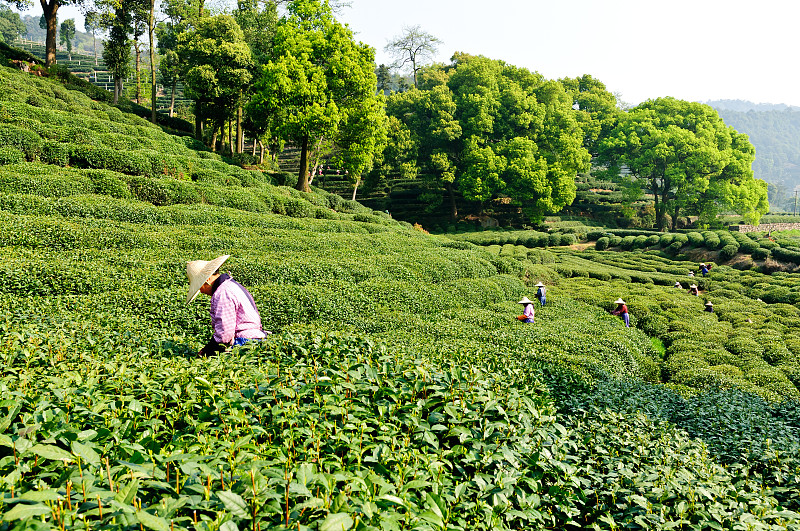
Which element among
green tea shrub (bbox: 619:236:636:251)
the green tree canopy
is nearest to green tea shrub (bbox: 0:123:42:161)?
the green tree canopy

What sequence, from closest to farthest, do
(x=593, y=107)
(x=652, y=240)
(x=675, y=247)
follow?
(x=675, y=247)
(x=652, y=240)
(x=593, y=107)

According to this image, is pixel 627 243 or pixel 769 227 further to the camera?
pixel 769 227

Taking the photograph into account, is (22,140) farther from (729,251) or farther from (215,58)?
(729,251)

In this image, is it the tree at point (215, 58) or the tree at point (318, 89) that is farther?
the tree at point (215, 58)

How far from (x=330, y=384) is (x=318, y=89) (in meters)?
28.3

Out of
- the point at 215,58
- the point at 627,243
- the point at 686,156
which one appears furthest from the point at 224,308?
the point at 686,156

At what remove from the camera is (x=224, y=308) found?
5770 millimetres

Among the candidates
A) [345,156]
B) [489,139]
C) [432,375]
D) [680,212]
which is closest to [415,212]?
[489,139]

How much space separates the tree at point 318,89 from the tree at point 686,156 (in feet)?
98.9

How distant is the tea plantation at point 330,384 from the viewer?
99.9 inches

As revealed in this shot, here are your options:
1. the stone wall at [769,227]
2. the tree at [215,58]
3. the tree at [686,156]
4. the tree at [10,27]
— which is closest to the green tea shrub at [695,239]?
the tree at [686,156]

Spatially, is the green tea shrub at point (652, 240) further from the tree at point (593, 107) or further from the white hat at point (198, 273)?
the white hat at point (198, 273)

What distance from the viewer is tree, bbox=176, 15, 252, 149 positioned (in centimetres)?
2944

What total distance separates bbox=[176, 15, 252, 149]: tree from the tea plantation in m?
10.9
